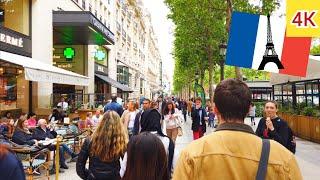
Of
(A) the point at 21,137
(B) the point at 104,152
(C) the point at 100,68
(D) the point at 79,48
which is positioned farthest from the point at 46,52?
(B) the point at 104,152

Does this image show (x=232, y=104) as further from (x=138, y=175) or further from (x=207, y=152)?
(x=138, y=175)

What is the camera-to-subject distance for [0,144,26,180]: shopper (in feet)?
8.91

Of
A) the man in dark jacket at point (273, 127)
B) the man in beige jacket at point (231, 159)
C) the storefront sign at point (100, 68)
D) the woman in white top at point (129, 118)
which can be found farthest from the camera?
the storefront sign at point (100, 68)

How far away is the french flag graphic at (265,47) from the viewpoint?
7.28 metres

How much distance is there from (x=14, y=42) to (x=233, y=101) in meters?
17.1

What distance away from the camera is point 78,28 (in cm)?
2430

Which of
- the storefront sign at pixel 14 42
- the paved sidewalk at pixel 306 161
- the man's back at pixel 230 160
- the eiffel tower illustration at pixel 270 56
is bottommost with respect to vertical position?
the paved sidewalk at pixel 306 161

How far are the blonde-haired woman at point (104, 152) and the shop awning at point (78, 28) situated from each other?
18589mm

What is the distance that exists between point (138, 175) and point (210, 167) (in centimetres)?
118

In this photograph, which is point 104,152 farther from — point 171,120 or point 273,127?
point 171,120

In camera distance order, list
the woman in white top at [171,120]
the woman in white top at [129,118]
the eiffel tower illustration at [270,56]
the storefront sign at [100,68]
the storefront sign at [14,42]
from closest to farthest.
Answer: the eiffel tower illustration at [270,56] < the woman in white top at [129,118] < the woman in white top at [171,120] < the storefront sign at [14,42] < the storefront sign at [100,68]

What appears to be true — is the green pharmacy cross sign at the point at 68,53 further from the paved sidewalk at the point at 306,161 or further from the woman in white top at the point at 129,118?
the woman in white top at the point at 129,118

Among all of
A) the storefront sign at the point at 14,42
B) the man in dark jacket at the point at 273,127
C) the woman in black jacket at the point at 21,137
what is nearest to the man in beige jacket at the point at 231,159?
the man in dark jacket at the point at 273,127

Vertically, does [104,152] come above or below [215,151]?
below
